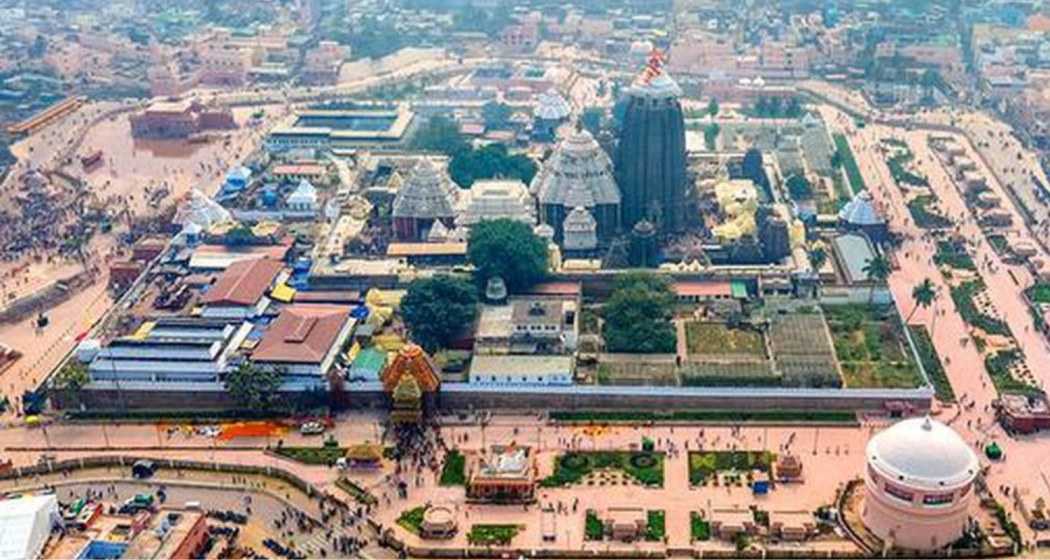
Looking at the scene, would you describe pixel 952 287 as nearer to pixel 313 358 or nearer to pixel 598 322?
pixel 598 322

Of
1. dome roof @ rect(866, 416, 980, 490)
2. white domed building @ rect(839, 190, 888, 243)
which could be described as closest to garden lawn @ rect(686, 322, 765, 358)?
dome roof @ rect(866, 416, 980, 490)

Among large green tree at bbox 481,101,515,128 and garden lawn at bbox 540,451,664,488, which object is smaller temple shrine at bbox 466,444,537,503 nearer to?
garden lawn at bbox 540,451,664,488

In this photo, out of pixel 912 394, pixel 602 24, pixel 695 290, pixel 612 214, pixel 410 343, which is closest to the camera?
pixel 912 394

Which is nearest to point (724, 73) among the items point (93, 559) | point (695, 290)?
point (695, 290)

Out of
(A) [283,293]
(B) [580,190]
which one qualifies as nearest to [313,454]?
(A) [283,293]

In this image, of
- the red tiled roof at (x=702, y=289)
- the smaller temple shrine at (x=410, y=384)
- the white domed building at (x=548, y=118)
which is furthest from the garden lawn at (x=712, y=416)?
the white domed building at (x=548, y=118)

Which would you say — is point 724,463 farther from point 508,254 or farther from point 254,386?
point 254,386
